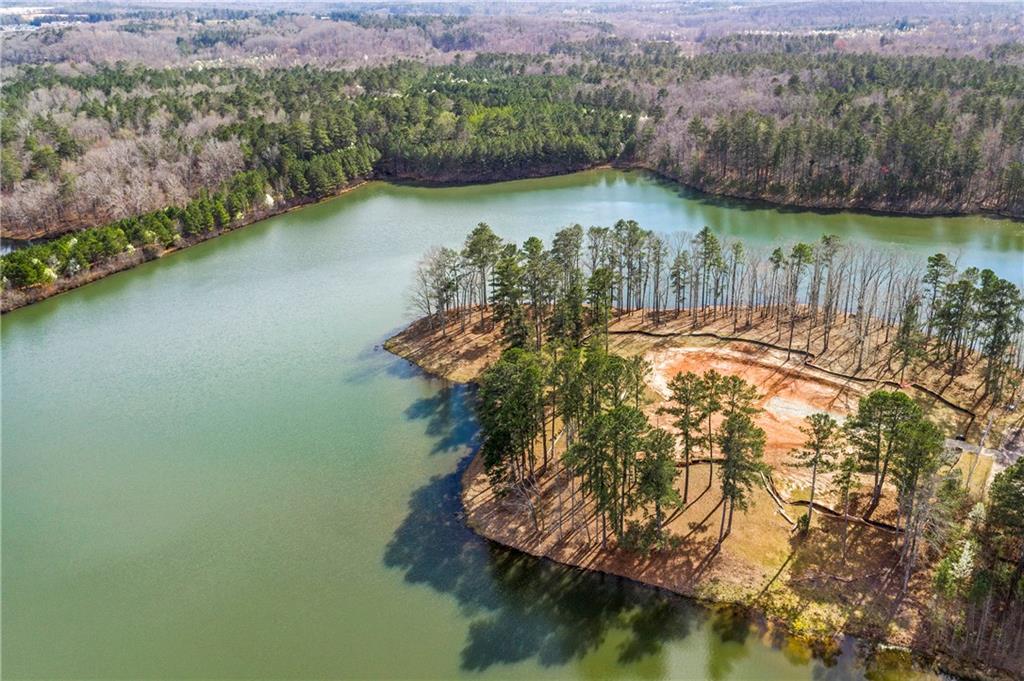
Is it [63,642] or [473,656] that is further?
[63,642]

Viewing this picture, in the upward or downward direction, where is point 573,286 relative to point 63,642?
upward

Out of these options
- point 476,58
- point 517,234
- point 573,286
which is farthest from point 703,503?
point 476,58

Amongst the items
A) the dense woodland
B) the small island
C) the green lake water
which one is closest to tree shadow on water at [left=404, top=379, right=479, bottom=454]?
the green lake water

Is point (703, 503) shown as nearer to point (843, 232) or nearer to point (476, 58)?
point (843, 232)

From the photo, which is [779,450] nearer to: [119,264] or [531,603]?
[531,603]

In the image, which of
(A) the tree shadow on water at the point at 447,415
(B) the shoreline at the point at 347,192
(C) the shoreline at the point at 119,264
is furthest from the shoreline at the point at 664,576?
(B) the shoreline at the point at 347,192

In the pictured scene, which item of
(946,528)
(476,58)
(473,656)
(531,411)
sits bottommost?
(473,656)

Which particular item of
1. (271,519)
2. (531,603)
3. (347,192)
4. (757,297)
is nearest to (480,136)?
(347,192)
